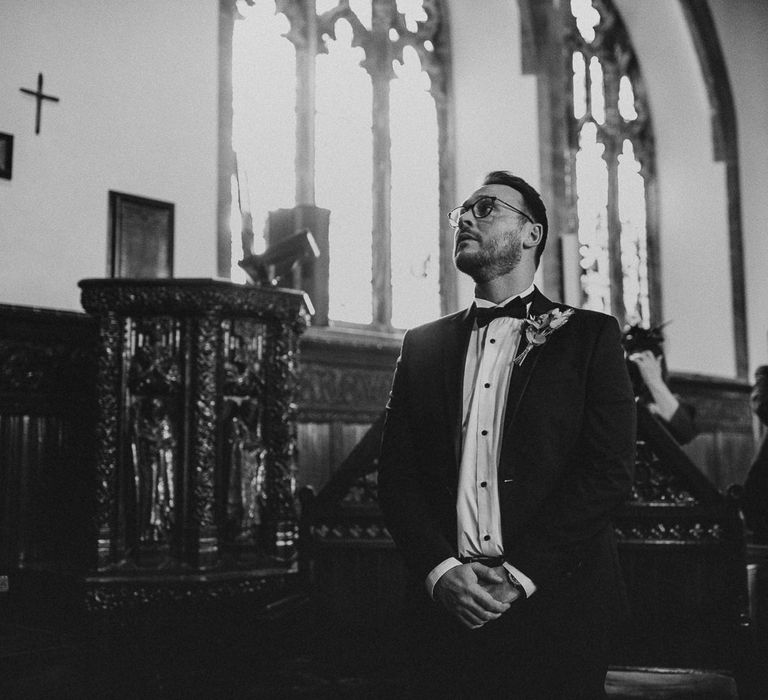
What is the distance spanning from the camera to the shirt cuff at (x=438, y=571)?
191 cm

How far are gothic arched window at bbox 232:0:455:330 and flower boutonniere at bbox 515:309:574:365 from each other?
4829 millimetres

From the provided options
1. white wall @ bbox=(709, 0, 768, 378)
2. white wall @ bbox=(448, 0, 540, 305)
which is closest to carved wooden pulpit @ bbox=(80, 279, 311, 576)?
white wall @ bbox=(448, 0, 540, 305)

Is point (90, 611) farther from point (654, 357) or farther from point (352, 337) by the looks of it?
point (352, 337)

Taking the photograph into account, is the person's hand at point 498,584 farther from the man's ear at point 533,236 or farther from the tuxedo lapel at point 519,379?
the man's ear at point 533,236

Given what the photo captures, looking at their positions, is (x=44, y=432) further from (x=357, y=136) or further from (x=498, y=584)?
(x=357, y=136)

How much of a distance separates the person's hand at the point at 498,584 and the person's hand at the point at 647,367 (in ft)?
9.08

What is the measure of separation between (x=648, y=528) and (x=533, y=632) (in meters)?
2.15

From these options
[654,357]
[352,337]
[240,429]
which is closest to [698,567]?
[654,357]

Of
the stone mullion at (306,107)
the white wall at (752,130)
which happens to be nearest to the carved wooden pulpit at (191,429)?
the stone mullion at (306,107)

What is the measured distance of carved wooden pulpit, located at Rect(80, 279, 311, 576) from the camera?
3.54 m

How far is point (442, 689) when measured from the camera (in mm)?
1964

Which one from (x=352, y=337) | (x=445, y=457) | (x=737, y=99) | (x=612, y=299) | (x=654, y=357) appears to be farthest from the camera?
(x=737, y=99)

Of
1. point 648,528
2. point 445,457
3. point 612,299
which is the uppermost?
point 612,299

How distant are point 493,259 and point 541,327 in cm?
19
